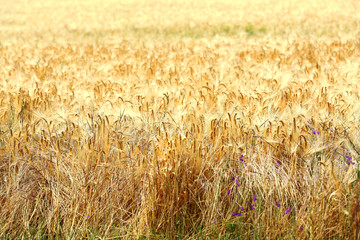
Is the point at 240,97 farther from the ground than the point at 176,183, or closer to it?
farther from the ground

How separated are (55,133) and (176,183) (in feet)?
3.51

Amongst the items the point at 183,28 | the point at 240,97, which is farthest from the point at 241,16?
the point at 240,97

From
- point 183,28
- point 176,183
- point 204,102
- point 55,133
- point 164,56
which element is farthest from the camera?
point 183,28

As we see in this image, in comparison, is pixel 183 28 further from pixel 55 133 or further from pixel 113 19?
pixel 55 133

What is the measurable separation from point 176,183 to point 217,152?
40 centimetres

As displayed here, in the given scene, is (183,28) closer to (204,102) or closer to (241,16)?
(241,16)

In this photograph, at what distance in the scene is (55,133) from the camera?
299cm

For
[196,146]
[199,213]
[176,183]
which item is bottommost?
[199,213]

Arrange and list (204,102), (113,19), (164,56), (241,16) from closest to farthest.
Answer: (204,102), (164,56), (241,16), (113,19)

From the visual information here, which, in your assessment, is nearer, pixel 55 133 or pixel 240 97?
pixel 55 133

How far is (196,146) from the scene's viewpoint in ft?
8.60

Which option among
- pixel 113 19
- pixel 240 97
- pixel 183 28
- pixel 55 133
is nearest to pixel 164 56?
pixel 240 97

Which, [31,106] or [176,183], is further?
[31,106]

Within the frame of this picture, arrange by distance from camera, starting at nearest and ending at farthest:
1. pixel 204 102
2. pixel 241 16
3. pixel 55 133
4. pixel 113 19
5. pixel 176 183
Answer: pixel 176 183 < pixel 55 133 < pixel 204 102 < pixel 241 16 < pixel 113 19
